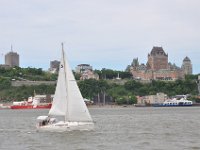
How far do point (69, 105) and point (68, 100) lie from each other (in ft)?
1.75

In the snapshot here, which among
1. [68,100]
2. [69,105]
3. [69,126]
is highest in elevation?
[68,100]

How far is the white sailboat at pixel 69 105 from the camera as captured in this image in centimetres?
6225

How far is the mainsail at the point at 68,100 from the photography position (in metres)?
62.2

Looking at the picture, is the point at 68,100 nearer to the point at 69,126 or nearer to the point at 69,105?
the point at 69,105

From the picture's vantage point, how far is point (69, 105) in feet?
204

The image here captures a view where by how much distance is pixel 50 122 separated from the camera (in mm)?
65875

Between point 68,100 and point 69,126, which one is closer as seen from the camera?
point 69,126

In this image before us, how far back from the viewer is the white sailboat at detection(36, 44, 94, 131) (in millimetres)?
62250

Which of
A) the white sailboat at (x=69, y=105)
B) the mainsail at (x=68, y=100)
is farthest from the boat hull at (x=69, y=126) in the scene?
the mainsail at (x=68, y=100)

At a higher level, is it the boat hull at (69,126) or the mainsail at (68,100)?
the mainsail at (68,100)

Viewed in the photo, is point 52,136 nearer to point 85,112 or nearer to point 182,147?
point 85,112

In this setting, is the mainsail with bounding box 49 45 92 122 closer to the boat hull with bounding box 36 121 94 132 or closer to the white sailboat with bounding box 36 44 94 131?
the white sailboat with bounding box 36 44 94 131

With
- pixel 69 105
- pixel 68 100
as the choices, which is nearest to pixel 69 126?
pixel 69 105

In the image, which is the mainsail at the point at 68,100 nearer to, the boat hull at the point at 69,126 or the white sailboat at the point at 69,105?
the white sailboat at the point at 69,105
